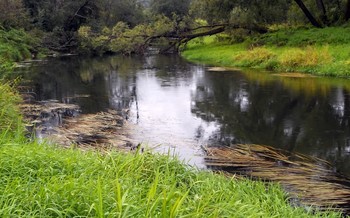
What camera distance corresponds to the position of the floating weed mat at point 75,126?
9.60 meters

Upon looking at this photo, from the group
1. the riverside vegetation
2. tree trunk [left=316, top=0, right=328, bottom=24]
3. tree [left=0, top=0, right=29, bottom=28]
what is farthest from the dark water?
tree [left=0, top=0, right=29, bottom=28]

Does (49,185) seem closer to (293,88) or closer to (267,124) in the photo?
(267,124)

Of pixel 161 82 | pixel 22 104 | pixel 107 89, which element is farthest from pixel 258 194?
pixel 161 82

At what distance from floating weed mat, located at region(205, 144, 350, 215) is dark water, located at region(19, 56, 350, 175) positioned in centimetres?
47

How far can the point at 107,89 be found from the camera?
18.6 m

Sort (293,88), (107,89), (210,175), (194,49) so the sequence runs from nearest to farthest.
→ (210,175), (293,88), (107,89), (194,49)

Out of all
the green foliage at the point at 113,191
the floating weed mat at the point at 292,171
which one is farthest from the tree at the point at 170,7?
the green foliage at the point at 113,191

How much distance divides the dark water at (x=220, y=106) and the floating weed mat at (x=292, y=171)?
0.47 meters

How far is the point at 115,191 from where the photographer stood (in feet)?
13.0

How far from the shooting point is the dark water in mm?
9961

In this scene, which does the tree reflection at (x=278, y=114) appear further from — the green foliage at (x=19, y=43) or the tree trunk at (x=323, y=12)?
the green foliage at (x=19, y=43)

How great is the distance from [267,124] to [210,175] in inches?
220

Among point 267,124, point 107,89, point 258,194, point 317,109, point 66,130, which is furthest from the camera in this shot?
point 107,89

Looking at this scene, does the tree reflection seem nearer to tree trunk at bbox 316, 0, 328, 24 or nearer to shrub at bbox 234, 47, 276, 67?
shrub at bbox 234, 47, 276, 67
